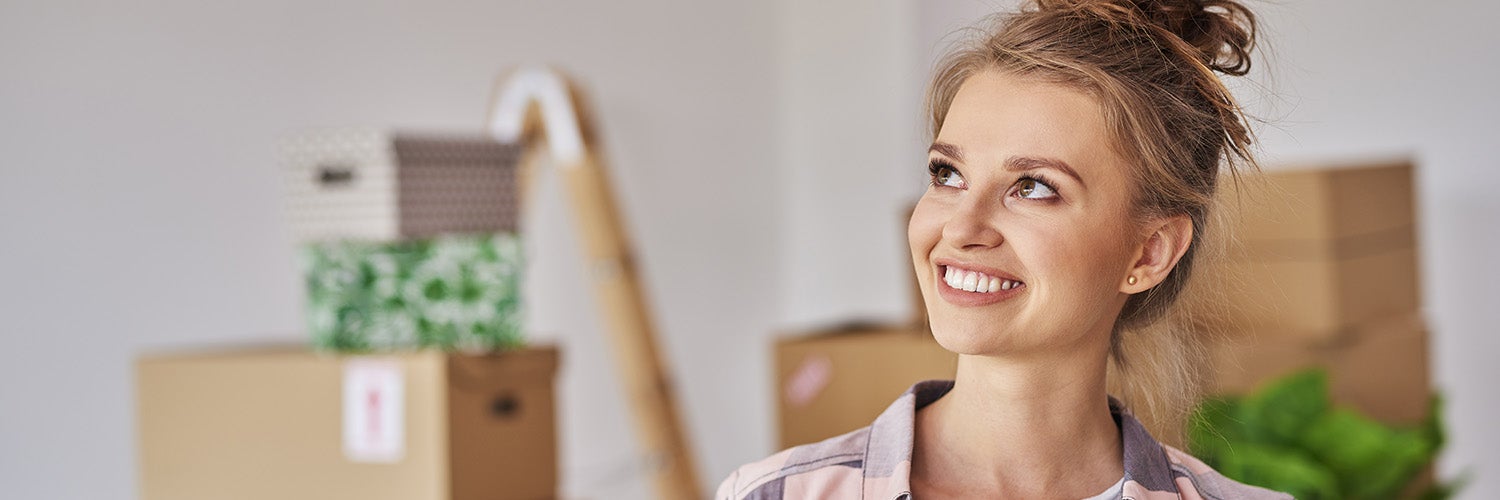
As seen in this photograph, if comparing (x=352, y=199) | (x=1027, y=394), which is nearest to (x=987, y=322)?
(x=1027, y=394)

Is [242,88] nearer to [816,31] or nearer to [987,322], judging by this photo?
[816,31]

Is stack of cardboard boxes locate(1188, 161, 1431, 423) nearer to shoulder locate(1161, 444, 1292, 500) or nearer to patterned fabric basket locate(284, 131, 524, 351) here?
patterned fabric basket locate(284, 131, 524, 351)

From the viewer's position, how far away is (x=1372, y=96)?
3.34 metres

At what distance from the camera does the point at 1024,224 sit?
92cm

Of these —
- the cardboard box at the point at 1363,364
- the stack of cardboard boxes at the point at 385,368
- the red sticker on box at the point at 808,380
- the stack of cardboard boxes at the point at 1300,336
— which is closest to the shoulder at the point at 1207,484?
the stack of cardboard boxes at the point at 385,368

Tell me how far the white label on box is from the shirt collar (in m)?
1.15

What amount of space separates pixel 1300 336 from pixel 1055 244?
6.20ft

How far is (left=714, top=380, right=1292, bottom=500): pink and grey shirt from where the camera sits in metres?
0.97

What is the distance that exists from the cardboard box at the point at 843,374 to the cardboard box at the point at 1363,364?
1.71 feet

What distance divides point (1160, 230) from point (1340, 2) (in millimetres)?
2717

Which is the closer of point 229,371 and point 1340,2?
point 229,371

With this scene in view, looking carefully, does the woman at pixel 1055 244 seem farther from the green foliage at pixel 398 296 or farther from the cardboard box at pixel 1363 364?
the cardboard box at pixel 1363 364

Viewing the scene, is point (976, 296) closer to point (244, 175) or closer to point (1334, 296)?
point (1334, 296)

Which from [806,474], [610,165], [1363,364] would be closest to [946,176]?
[806,474]
